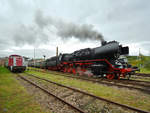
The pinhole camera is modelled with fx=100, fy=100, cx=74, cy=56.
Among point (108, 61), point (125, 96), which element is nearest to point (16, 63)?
point (108, 61)

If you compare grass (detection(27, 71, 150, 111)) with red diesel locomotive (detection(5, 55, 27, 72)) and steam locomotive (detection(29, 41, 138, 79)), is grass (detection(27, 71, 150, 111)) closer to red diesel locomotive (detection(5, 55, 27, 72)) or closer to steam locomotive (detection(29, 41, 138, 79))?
steam locomotive (detection(29, 41, 138, 79))

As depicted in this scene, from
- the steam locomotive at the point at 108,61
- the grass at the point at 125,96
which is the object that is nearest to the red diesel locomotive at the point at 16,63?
the steam locomotive at the point at 108,61

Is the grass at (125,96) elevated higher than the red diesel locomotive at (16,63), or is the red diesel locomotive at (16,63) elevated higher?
the red diesel locomotive at (16,63)

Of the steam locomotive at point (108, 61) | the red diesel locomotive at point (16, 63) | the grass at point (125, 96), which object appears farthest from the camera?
the red diesel locomotive at point (16, 63)

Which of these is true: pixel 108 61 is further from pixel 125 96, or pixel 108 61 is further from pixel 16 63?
pixel 16 63

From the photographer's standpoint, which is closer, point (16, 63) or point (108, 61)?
point (108, 61)

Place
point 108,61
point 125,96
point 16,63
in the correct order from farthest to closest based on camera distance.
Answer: point 16,63, point 108,61, point 125,96

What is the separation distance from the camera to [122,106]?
388cm

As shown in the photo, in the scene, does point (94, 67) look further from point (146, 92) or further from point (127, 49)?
point (146, 92)

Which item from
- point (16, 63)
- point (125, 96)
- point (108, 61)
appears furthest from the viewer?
point (16, 63)

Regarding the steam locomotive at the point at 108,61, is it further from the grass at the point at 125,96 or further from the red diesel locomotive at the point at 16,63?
the red diesel locomotive at the point at 16,63

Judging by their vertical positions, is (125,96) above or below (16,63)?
below

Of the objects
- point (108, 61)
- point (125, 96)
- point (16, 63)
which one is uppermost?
point (108, 61)

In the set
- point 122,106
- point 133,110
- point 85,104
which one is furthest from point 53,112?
point 133,110
